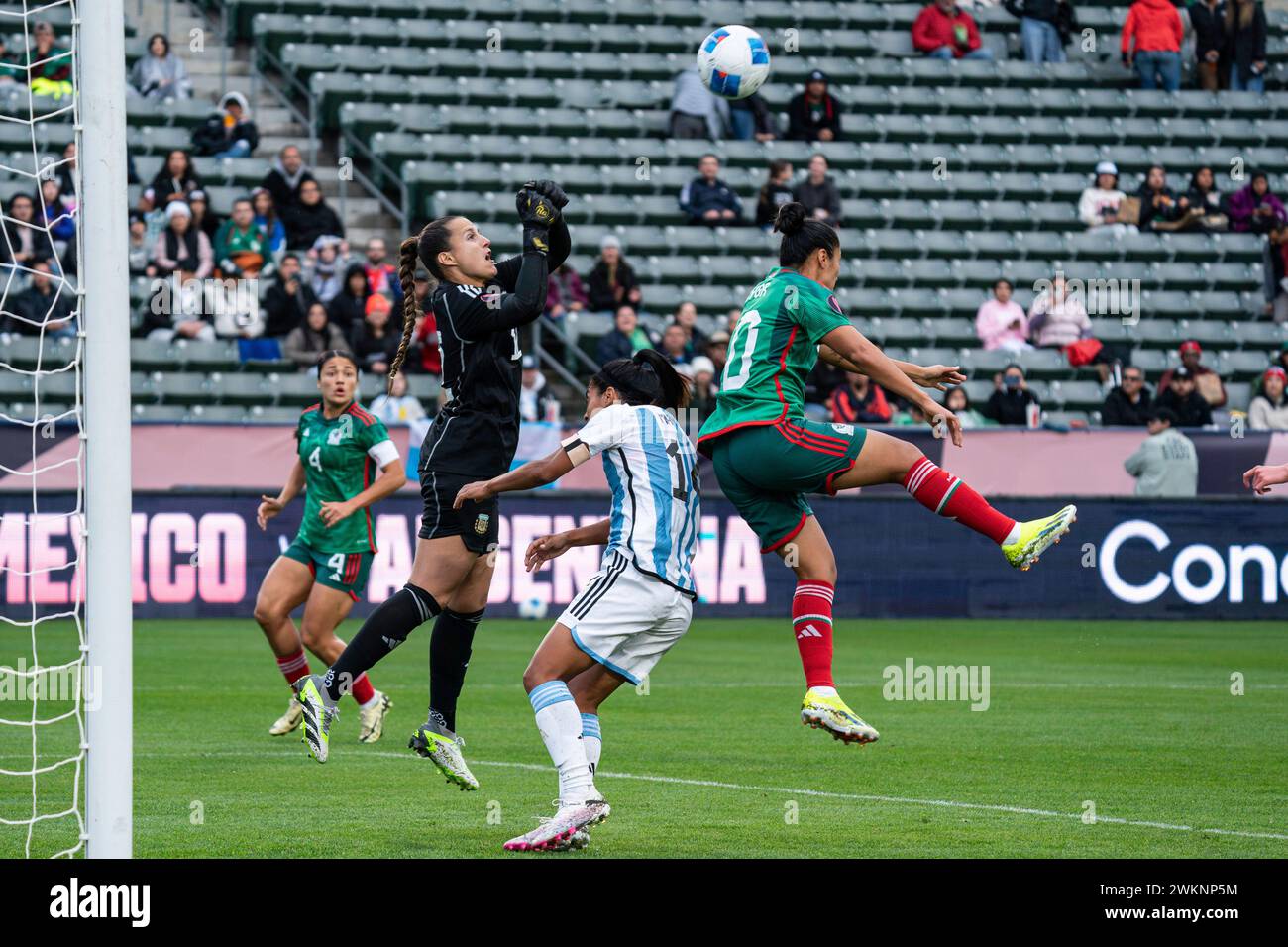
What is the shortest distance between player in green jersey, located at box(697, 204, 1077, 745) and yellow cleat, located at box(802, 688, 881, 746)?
0.02 meters

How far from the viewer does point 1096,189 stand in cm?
2403

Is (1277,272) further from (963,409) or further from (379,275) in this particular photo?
(379,275)

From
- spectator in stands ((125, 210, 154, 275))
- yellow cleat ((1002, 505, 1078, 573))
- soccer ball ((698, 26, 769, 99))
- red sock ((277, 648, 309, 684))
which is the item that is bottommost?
red sock ((277, 648, 309, 684))

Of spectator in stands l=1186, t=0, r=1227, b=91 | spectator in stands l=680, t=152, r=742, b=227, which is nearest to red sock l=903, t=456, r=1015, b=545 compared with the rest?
spectator in stands l=680, t=152, r=742, b=227

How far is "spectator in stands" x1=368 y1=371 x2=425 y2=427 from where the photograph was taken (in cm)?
1816

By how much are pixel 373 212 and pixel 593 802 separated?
54.2 feet

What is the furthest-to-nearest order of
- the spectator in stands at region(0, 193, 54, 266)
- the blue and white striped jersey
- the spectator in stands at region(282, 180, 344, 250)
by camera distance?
the spectator in stands at region(282, 180, 344, 250) → the spectator in stands at region(0, 193, 54, 266) → the blue and white striped jersey

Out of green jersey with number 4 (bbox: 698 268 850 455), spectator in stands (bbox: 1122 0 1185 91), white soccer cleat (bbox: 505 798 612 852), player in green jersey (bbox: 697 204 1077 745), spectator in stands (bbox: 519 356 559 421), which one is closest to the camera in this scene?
white soccer cleat (bbox: 505 798 612 852)

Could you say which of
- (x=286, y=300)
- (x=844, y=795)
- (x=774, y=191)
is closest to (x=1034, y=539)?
(x=844, y=795)

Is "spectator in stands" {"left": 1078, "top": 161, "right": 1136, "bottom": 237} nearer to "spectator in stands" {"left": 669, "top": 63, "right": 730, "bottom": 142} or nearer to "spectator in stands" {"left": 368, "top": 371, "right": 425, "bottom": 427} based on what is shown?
"spectator in stands" {"left": 669, "top": 63, "right": 730, "bottom": 142}

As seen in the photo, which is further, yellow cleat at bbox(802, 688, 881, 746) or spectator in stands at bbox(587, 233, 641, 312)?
spectator in stands at bbox(587, 233, 641, 312)

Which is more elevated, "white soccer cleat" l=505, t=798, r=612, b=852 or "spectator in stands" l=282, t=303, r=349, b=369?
"spectator in stands" l=282, t=303, r=349, b=369
